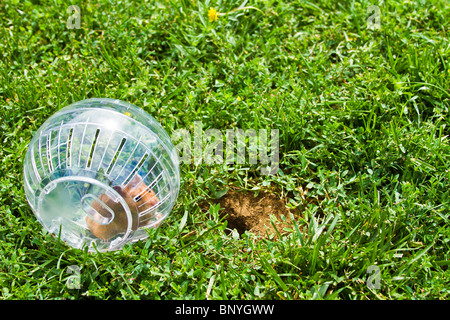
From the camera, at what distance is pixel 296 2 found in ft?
10.6

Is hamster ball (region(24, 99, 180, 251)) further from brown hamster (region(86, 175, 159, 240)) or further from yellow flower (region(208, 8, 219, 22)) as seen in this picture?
yellow flower (region(208, 8, 219, 22))

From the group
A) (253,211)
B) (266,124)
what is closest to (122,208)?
(253,211)

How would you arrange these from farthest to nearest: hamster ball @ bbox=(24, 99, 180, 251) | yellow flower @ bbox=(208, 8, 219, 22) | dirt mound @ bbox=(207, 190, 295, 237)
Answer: yellow flower @ bbox=(208, 8, 219, 22) < dirt mound @ bbox=(207, 190, 295, 237) < hamster ball @ bbox=(24, 99, 180, 251)

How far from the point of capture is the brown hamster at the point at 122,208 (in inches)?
81.7

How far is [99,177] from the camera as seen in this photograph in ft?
6.72

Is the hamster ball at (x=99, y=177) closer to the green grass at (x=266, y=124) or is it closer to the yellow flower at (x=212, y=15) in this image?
the green grass at (x=266, y=124)

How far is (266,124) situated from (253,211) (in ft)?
1.57

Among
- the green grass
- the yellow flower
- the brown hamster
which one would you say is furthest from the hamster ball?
the yellow flower

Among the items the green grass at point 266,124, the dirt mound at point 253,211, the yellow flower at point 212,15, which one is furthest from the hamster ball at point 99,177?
the yellow flower at point 212,15

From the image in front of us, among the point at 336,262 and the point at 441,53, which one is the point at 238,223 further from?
the point at 441,53

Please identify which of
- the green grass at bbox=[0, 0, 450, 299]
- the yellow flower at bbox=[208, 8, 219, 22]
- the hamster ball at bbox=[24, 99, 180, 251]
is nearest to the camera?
the hamster ball at bbox=[24, 99, 180, 251]

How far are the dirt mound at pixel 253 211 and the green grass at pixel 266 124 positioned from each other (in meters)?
0.06

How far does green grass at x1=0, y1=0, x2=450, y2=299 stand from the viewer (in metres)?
2.20
